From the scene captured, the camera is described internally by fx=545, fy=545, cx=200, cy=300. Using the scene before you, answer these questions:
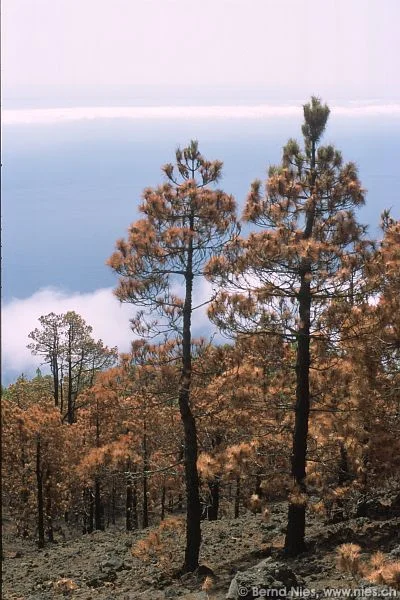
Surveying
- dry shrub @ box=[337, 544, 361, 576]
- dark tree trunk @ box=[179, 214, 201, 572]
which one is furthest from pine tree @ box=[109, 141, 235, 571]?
dry shrub @ box=[337, 544, 361, 576]

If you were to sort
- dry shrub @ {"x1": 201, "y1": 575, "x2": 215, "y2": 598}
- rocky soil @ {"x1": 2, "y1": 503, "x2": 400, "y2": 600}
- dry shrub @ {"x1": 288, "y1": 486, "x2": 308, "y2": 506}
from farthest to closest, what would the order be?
dry shrub @ {"x1": 288, "y1": 486, "x2": 308, "y2": 506} < dry shrub @ {"x1": 201, "y1": 575, "x2": 215, "y2": 598} < rocky soil @ {"x1": 2, "y1": 503, "x2": 400, "y2": 600}

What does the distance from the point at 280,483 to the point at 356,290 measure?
477 cm

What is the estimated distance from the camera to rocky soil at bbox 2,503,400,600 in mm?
10109

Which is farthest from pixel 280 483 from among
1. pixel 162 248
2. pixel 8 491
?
pixel 8 491

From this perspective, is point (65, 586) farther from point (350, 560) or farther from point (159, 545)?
point (350, 560)

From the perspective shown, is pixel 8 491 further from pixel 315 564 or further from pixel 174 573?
pixel 315 564

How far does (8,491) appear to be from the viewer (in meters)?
28.9

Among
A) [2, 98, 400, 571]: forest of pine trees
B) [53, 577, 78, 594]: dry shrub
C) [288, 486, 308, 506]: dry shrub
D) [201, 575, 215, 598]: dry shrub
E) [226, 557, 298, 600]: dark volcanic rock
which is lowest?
[53, 577, 78, 594]: dry shrub

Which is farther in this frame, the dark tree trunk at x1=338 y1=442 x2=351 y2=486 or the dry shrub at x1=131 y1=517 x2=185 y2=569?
the dark tree trunk at x1=338 y1=442 x2=351 y2=486

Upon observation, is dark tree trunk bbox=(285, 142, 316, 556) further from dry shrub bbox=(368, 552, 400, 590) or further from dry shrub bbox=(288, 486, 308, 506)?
dry shrub bbox=(368, 552, 400, 590)

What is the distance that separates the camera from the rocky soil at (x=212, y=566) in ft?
→ 33.2

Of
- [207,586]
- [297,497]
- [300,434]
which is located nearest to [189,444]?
[300,434]

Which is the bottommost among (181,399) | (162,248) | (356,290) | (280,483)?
(280,483)

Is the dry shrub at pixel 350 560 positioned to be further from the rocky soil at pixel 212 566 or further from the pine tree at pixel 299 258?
the pine tree at pixel 299 258
